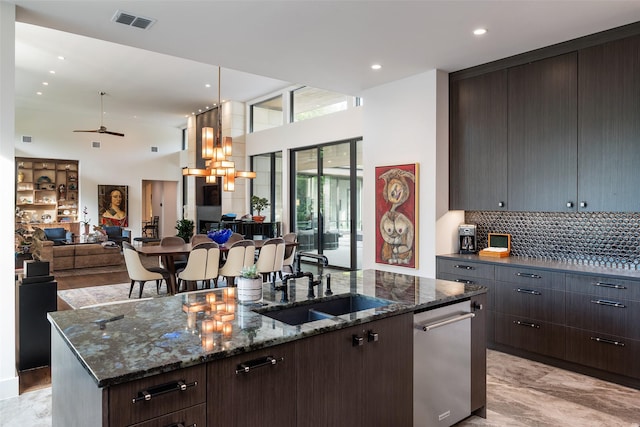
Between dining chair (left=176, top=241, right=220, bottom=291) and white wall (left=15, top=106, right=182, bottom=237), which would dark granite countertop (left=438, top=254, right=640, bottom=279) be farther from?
white wall (left=15, top=106, right=182, bottom=237)

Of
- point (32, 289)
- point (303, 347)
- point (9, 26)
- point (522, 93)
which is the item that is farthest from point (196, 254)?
point (522, 93)

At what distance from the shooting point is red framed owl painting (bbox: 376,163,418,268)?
5016mm

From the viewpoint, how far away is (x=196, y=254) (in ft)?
18.3

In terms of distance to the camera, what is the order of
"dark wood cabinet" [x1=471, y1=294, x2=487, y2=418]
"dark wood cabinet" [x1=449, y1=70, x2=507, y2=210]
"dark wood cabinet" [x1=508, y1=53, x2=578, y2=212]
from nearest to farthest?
"dark wood cabinet" [x1=471, y1=294, x2=487, y2=418] → "dark wood cabinet" [x1=508, y1=53, x2=578, y2=212] → "dark wood cabinet" [x1=449, y1=70, x2=507, y2=210]

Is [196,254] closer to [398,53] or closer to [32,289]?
[32,289]

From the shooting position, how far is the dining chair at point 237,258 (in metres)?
5.92

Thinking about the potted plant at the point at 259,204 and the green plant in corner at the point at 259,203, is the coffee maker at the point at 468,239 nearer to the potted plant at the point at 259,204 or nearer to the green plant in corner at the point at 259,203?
the potted plant at the point at 259,204

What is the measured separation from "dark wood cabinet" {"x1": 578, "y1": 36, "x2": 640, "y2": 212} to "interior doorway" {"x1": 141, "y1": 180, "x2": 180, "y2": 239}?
1477 cm

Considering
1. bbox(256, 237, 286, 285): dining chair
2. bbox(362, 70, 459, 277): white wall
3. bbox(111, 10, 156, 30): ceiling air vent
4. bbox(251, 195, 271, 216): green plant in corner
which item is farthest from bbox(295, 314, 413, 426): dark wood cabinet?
bbox(251, 195, 271, 216): green plant in corner

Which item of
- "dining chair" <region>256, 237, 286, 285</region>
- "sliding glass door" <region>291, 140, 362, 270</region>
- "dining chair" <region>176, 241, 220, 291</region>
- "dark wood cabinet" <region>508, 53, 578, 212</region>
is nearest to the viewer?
"dark wood cabinet" <region>508, 53, 578, 212</region>

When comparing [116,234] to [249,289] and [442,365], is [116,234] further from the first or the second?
[442,365]

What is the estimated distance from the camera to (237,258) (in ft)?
19.5

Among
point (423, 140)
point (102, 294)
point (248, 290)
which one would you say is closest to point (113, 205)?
point (102, 294)

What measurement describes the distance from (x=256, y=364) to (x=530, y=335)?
3270 mm
